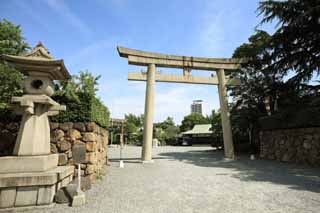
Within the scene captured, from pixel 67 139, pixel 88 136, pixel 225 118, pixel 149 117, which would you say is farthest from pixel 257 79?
pixel 67 139

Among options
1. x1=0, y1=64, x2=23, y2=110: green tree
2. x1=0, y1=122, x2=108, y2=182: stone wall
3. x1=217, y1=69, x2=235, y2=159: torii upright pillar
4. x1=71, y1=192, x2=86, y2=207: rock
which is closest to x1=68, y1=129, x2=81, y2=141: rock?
x1=0, y1=122, x2=108, y2=182: stone wall

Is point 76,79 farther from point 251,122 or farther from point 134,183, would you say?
point 251,122

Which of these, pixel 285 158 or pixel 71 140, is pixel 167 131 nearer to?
pixel 285 158

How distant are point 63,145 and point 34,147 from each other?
1185 millimetres

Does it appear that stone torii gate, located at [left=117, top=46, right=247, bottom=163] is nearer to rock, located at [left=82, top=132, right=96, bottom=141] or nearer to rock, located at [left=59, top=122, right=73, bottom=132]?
rock, located at [left=82, top=132, right=96, bottom=141]

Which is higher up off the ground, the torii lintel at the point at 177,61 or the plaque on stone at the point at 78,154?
the torii lintel at the point at 177,61

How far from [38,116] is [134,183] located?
2.93 metres

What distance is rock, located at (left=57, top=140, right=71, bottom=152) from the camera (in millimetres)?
5016

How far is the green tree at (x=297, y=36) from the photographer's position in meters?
7.68

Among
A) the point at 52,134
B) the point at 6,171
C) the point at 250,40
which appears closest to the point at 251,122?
the point at 250,40

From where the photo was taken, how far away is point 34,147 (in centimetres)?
387

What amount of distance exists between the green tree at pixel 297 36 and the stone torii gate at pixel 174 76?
2.33 m

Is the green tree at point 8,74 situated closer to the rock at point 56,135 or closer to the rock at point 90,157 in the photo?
the rock at point 56,135

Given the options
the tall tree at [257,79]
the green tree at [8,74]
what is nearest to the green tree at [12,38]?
the green tree at [8,74]
